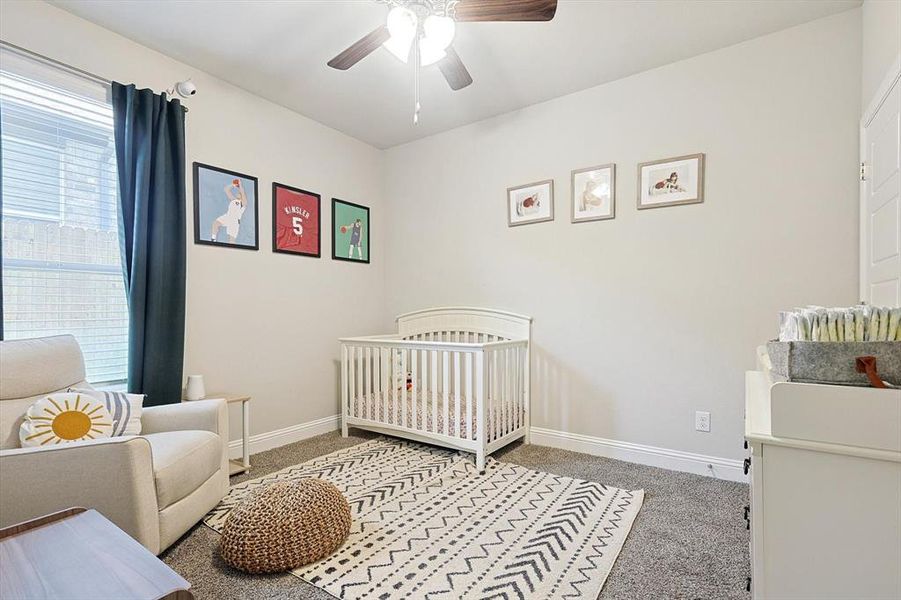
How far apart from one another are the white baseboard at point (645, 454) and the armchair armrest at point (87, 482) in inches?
93.2

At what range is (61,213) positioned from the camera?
2.19 metres

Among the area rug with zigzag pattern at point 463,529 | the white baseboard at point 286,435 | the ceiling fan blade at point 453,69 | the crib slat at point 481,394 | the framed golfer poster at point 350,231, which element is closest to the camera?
the area rug with zigzag pattern at point 463,529

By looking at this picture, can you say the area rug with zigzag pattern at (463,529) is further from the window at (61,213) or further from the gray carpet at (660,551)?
the window at (61,213)

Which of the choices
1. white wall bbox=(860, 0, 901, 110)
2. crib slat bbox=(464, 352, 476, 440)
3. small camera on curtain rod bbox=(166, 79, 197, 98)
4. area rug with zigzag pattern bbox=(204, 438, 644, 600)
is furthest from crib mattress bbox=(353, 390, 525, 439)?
white wall bbox=(860, 0, 901, 110)

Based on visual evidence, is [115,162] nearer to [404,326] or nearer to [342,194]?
[342,194]

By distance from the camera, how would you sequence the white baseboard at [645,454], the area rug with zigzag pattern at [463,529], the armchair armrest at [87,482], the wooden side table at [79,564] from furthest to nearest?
the white baseboard at [645,454] → the area rug with zigzag pattern at [463,529] → the armchair armrest at [87,482] → the wooden side table at [79,564]

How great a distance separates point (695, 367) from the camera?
101 inches

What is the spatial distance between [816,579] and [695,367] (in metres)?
1.92

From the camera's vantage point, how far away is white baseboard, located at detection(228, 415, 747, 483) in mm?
2488

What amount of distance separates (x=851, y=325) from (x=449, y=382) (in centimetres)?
240

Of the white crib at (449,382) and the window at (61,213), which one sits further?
the white crib at (449,382)

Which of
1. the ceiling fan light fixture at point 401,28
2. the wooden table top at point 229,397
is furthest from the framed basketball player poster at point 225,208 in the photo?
the ceiling fan light fixture at point 401,28

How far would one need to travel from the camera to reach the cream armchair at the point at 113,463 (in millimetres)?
1431

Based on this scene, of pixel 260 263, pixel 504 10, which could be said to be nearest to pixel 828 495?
pixel 504 10
